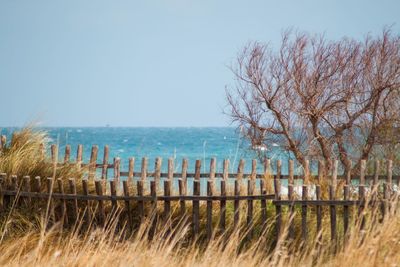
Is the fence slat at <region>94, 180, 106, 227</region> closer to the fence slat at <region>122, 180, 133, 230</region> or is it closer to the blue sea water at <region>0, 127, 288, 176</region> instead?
the fence slat at <region>122, 180, 133, 230</region>

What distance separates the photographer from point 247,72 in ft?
42.1

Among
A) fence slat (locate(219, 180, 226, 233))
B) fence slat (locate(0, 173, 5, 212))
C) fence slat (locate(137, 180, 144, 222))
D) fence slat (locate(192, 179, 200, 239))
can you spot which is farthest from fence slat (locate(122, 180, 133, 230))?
fence slat (locate(0, 173, 5, 212))

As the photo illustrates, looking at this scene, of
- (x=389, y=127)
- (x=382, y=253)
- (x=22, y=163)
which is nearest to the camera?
(x=382, y=253)

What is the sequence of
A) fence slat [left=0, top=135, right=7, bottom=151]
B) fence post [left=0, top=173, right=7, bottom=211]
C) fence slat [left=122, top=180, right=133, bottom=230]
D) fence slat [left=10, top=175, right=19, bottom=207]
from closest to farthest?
fence slat [left=122, top=180, right=133, bottom=230], fence slat [left=10, top=175, right=19, bottom=207], fence post [left=0, top=173, right=7, bottom=211], fence slat [left=0, top=135, right=7, bottom=151]

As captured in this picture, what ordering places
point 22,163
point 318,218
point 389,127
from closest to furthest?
point 318,218, point 22,163, point 389,127

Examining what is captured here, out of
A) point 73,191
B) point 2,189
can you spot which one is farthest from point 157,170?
point 2,189

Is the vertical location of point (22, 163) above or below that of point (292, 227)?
above

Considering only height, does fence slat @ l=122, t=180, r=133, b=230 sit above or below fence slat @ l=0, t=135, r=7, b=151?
below

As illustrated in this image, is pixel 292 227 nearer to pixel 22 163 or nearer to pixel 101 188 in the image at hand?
pixel 101 188

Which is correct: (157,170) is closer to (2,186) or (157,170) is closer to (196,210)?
(196,210)

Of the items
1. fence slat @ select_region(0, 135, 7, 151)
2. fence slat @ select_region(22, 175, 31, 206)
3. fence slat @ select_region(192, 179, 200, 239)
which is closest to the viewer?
fence slat @ select_region(192, 179, 200, 239)

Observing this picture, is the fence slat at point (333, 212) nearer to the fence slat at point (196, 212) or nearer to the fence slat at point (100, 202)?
the fence slat at point (196, 212)

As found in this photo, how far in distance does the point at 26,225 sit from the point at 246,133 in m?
6.26

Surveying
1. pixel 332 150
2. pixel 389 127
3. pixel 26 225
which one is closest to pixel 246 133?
pixel 332 150
